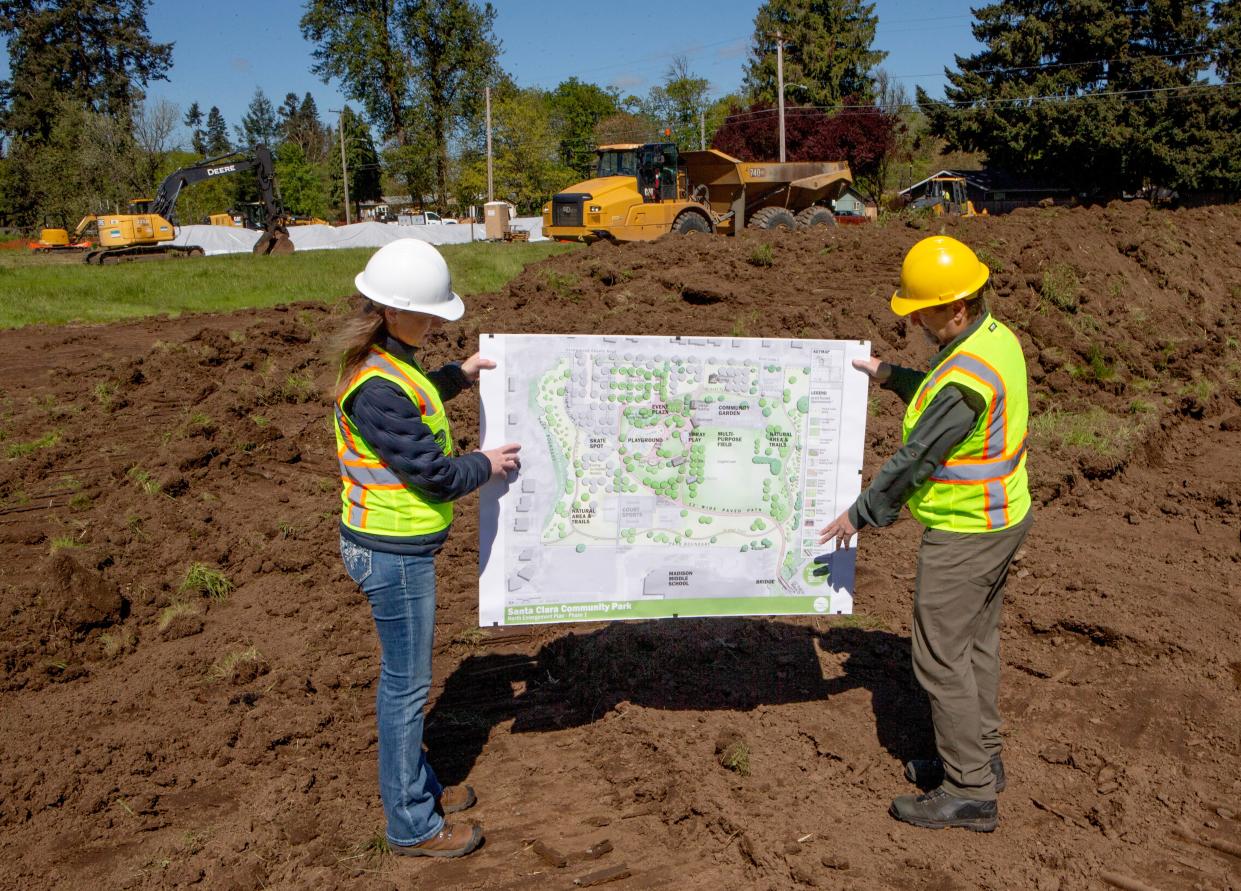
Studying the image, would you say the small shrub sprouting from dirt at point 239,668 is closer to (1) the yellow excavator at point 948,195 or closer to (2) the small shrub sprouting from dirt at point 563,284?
(2) the small shrub sprouting from dirt at point 563,284

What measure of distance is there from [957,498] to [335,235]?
43.0 metres

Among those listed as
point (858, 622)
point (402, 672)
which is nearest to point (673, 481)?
point (402, 672)

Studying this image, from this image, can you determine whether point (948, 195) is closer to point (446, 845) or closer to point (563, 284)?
point (563, 284)

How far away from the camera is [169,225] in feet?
102

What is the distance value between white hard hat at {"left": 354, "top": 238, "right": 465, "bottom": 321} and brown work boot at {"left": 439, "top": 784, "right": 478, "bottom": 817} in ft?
6.21

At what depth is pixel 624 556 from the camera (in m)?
3.99

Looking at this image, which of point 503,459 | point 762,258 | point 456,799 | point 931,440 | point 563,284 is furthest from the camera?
point 762,258

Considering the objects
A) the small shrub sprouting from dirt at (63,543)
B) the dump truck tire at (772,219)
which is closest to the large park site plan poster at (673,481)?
the small shrub sprouting from dirt at (63,543)

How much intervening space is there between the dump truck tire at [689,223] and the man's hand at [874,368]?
17355mm

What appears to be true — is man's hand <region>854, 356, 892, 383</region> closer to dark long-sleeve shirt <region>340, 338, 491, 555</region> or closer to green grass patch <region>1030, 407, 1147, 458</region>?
dark long-sleeve shirt <region>340, 338, 491, 555</region>

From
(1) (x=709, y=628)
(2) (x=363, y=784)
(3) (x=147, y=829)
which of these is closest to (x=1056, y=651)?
(1) (x=709, y=628)

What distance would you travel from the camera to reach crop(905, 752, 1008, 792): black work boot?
3.94 meters

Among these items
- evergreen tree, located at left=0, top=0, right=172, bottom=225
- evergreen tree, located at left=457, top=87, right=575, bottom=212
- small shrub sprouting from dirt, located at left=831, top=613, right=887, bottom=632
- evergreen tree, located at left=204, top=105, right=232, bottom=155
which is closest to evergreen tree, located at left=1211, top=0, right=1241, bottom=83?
evergreen tree, located at left=457, top=87, right=575, bottom=212

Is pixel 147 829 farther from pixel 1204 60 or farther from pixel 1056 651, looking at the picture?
pixel 1204 60
